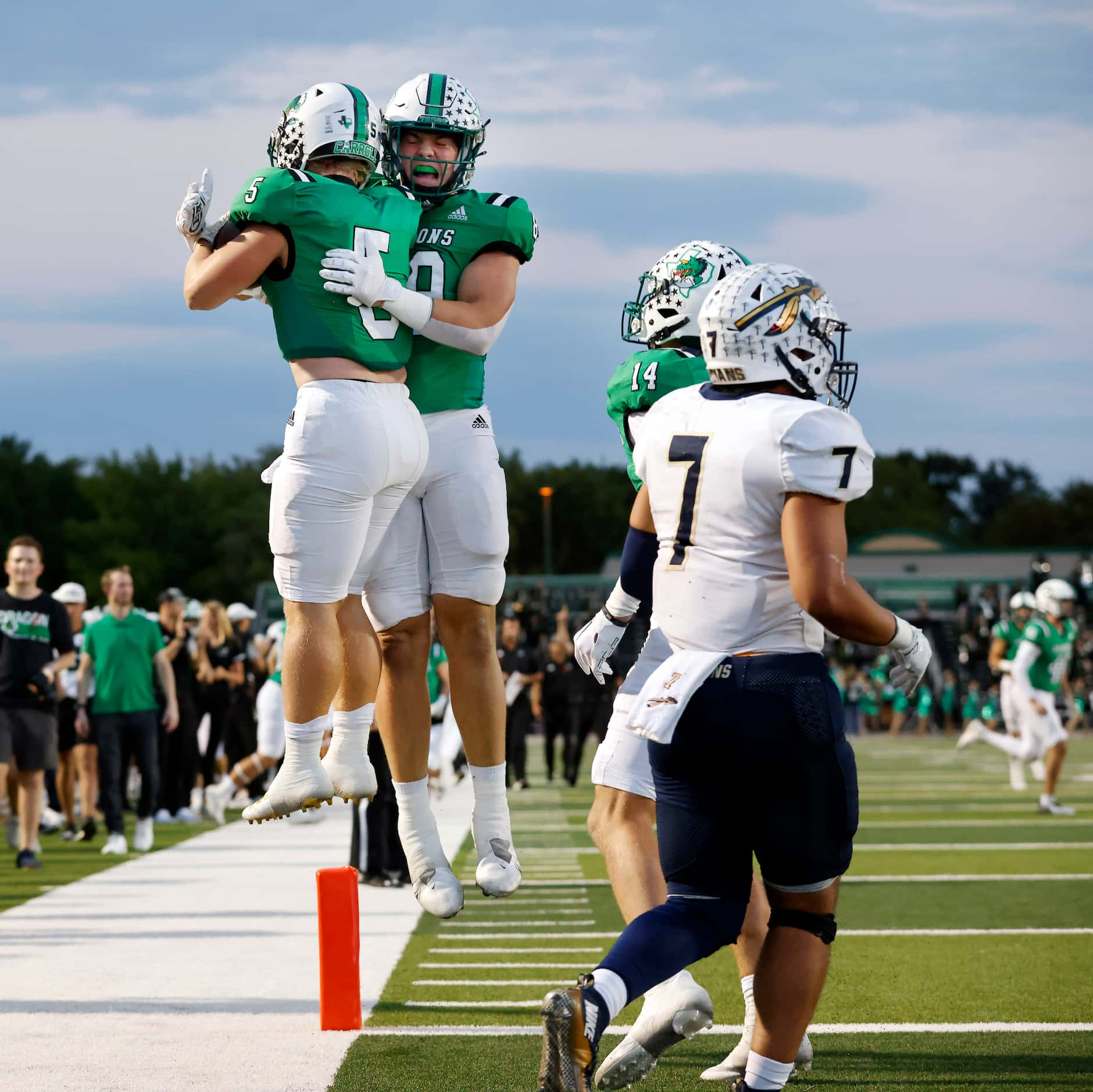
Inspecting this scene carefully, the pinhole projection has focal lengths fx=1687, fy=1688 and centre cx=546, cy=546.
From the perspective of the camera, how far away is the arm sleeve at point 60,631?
507 inches

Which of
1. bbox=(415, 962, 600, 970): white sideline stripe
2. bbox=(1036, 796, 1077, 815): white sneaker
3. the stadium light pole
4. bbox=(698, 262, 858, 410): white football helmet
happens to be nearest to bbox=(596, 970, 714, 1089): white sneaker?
bbox=(698, 262, 858, 410): white football helmet

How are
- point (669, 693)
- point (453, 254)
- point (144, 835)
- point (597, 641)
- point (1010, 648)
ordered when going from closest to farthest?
point (669, 693)
point (597, 641)
point (453, 254)
point (144, 835)
point (1010, 648)

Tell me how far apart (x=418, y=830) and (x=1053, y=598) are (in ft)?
44.5

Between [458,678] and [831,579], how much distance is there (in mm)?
1820

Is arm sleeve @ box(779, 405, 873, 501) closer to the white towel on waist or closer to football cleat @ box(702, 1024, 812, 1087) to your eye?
the white towel on waist

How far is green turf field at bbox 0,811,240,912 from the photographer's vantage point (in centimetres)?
1178

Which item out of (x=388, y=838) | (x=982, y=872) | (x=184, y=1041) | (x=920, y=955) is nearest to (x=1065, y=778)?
(x=982, y=872)

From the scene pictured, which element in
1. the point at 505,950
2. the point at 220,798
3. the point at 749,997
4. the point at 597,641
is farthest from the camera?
the point at 220,798

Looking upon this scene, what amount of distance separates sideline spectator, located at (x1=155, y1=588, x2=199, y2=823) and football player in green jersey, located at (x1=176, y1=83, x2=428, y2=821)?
11786 mm

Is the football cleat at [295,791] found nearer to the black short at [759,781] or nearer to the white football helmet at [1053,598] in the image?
the black short at [759,781]

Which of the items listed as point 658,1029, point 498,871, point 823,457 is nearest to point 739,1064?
point 498,871

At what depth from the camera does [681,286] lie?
5.84 m

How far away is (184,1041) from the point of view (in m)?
6.61

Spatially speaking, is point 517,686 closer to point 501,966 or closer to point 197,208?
point 501,966
